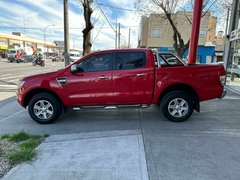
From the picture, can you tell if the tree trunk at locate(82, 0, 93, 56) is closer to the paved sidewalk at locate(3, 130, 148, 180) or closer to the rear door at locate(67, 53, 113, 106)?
the rear door at locate(67, 53, 113, 106)

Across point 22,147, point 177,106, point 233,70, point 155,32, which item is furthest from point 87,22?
point 155,32

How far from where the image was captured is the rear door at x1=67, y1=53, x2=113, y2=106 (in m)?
4.31

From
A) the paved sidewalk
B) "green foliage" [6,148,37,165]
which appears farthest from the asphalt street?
"green foliage" [6,148,37,165]

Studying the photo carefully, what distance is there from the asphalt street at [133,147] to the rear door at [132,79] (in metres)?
0.66

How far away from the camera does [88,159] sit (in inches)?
112

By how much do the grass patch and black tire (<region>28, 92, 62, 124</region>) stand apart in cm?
76

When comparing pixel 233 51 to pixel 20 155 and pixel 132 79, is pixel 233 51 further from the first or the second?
pixel 20 155

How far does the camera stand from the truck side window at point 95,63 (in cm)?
439

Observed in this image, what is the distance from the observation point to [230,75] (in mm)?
9656

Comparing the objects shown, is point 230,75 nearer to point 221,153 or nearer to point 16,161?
point 221,153

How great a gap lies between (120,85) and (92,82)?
70 cm

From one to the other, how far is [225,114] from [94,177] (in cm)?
437

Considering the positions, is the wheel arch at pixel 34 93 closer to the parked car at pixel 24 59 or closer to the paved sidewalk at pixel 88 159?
the paved sidewalk at pixel 88 159

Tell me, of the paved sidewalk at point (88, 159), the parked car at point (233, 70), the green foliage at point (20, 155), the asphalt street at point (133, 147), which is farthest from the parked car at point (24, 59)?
the green foliage at point (20, 155)
